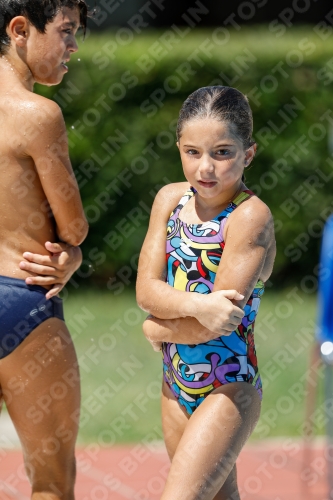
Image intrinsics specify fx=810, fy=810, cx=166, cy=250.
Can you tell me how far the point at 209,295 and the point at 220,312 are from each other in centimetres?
7

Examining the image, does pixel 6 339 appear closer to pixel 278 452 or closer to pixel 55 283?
pixel 55 283

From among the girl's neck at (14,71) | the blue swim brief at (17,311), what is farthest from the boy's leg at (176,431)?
the girl's neck at (14,71)

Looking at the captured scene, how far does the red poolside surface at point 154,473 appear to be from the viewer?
4258mm

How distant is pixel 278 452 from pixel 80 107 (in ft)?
15.5

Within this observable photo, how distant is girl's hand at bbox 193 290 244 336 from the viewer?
2373 mm

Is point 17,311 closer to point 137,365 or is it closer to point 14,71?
point 14,71

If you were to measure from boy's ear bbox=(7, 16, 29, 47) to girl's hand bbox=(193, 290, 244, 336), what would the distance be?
1047 millimetres

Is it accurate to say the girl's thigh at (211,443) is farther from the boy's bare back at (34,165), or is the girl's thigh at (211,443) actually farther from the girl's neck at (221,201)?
the boy's bare back at (34,165)

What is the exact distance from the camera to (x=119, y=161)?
27.8ft

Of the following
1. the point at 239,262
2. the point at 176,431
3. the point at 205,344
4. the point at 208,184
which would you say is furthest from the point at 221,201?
the point at 176,431

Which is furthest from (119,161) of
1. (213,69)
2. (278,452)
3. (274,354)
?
(278,452)

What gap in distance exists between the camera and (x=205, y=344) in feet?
8.34

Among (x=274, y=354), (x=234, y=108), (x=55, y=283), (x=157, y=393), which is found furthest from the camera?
(x=274, y=354)

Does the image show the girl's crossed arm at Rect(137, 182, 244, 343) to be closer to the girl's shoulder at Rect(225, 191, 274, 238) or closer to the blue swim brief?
the girl's shoulder at Rect(225, 191, 274, 238)
